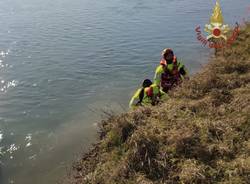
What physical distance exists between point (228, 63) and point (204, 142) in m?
4.38

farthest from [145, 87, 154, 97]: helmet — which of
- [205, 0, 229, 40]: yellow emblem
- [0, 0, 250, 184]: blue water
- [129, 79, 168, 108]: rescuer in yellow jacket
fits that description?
[205, 0, 229, 40]: yellow emblem

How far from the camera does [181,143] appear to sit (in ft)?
24.5

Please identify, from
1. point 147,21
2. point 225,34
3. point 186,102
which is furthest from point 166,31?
point 186,102

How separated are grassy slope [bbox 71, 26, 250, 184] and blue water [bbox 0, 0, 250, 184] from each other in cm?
222

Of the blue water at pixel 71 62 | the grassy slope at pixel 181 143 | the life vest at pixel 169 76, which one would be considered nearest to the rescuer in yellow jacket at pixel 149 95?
the grassy slope at pixel 181 143

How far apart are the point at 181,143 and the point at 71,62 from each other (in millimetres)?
11199

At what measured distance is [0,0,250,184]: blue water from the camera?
36.0 ft

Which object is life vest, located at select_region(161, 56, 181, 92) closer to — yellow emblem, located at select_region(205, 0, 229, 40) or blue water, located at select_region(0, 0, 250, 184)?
blue water, located at select_region(0, 0, 250, 184)

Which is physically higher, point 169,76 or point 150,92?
point 169,76

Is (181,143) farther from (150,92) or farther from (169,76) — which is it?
(169,76)

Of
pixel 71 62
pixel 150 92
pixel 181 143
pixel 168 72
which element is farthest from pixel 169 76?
pixel 71 62

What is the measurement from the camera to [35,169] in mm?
9977

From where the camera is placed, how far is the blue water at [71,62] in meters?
11.0

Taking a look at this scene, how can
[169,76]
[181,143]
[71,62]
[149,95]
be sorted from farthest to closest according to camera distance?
[71,62]
[169,76]
[149,95]
[181,143]
